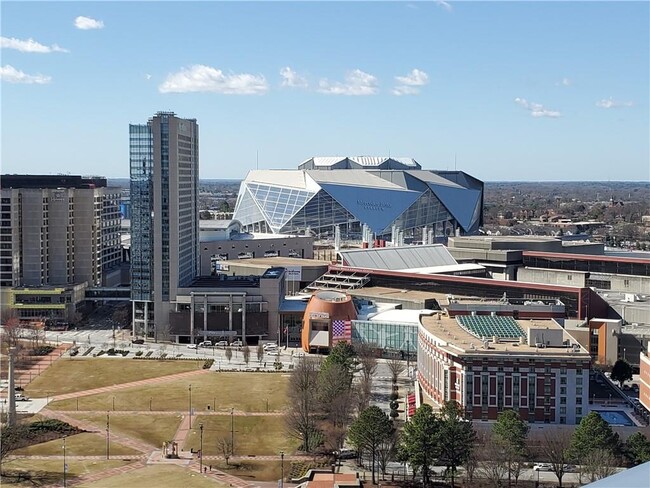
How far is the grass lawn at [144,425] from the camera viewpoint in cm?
2388

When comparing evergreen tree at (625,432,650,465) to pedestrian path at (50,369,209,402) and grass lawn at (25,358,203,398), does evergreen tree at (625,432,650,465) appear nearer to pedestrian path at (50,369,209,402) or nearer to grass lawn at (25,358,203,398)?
pedestrian path at (50,369,209,402)

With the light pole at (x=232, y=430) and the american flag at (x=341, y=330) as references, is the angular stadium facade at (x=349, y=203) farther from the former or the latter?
the light pole at (x=232, y=430)

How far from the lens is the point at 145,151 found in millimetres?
39406

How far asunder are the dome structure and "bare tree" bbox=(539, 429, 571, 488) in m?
14.1

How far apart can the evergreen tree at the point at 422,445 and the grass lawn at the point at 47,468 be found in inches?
261

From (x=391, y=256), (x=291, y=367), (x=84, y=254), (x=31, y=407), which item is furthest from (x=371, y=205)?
(x=31, y=407)

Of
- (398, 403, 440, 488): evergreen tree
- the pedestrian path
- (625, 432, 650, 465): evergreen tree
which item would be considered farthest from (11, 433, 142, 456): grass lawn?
(625, 432, 650, 465): evergreen tree

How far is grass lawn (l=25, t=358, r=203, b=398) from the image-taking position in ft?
97.7

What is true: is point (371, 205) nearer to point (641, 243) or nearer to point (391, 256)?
point (391, 256)

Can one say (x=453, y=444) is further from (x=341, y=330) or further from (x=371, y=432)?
(x=341, y=330)

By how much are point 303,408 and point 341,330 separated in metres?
12.6

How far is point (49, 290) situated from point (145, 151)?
8.40 meters

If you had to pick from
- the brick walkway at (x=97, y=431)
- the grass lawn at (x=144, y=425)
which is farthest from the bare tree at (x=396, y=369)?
the brick walkway at (x=97, y=431)

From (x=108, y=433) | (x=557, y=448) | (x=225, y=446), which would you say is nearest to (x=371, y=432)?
(x=225, y=446)
